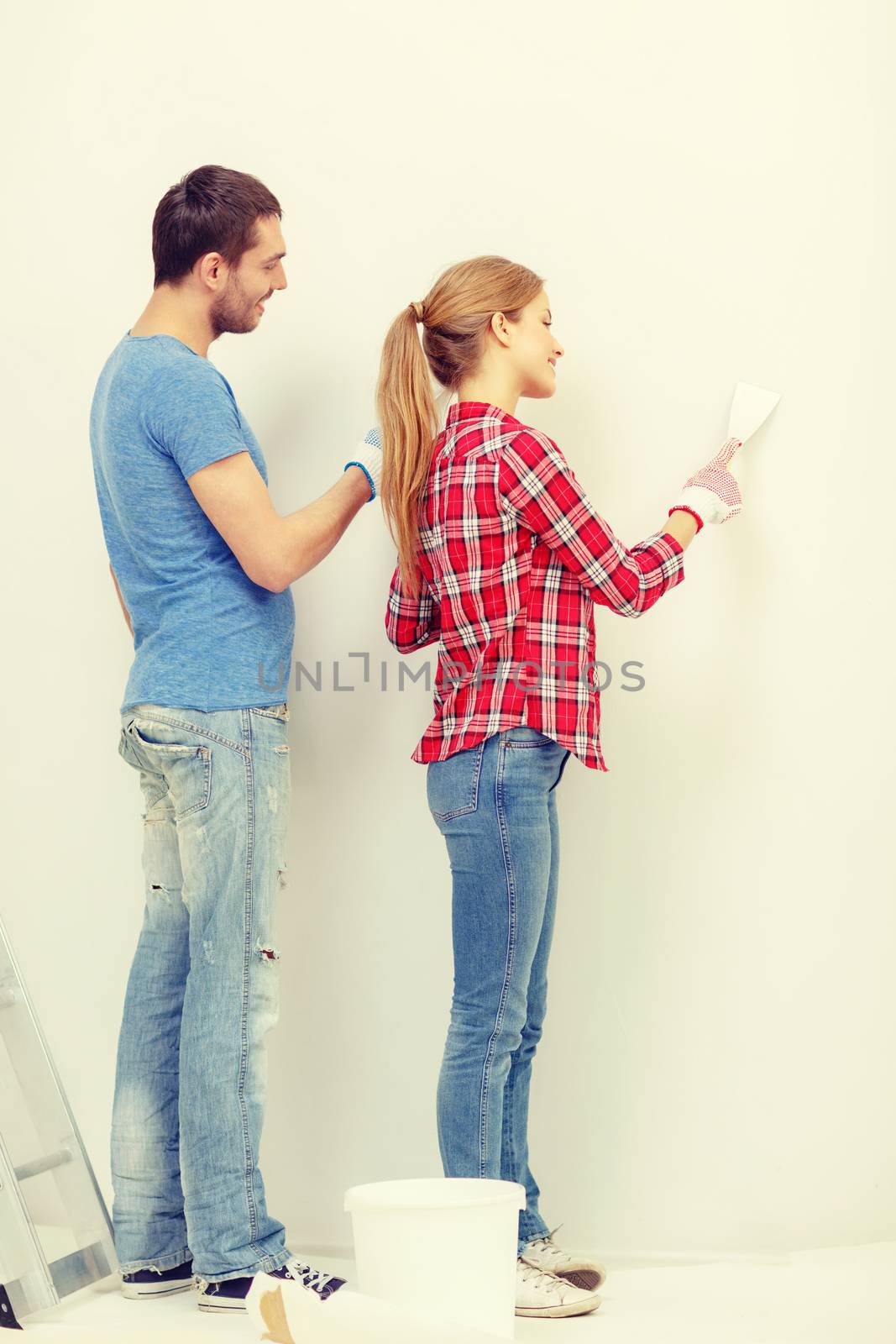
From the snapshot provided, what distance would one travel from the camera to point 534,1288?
1.47 m

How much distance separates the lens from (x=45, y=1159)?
1.61 metres

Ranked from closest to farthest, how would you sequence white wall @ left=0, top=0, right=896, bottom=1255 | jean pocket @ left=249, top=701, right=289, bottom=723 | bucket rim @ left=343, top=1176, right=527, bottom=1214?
bucket rim @ left=343, top=1176, right=527, bottom=1214 < jean pocket @ left=249, top=701, right=289, bottom=723 < white wall @ left=0, top=0, right=896, bottom=1255

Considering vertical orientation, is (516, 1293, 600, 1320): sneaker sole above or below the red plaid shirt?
below

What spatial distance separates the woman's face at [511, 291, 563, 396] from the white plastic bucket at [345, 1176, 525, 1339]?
993 mm

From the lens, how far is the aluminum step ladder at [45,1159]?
61.5 inches

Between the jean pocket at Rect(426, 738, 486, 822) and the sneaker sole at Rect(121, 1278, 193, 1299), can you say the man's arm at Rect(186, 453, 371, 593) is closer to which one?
the jean pocket at Rect(426, 738, 486, 822)

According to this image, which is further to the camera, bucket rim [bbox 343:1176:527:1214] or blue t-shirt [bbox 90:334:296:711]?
blue t-shirt [bbox 90:334:296:711]

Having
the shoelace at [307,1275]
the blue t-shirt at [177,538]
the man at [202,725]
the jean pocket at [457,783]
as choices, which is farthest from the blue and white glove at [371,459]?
the shoelace at [307,1275]

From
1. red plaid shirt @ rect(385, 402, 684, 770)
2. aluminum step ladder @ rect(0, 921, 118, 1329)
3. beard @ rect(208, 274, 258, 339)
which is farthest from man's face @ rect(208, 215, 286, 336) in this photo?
aluminum step ladder @ rect(0, 921, 118, 1329)

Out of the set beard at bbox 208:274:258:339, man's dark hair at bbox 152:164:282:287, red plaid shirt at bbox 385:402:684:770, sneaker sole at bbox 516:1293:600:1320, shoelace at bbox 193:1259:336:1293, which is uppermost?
man's dark hair at bbox 152:164:282:287

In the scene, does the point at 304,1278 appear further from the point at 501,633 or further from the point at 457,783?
the point at 501,633

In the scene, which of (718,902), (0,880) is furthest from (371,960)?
(0,880)

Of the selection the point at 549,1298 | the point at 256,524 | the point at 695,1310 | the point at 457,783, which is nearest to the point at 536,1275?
the point at 549,1298

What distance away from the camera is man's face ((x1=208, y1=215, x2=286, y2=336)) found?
5.18ft
